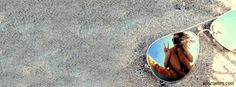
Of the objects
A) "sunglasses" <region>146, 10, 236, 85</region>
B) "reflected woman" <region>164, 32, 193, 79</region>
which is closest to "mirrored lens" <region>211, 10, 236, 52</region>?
"sunglasses" <region>146, 10, 236, 85</region>

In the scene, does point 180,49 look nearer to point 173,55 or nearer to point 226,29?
point 173,55

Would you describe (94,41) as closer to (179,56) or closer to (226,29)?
(179,56)

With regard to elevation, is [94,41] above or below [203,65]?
above

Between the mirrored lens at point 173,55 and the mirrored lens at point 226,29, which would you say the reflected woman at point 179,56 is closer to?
the mirrored lens at point 173,55

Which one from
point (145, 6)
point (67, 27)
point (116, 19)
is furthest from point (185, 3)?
point (67, 27)

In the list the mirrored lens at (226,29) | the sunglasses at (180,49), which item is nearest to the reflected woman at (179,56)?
the sunglasses at (180,49)

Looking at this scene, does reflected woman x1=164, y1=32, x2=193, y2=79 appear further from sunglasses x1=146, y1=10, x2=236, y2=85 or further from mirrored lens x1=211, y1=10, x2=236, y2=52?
mirrored lens x1=211, y1=10, x2=236, y2=52

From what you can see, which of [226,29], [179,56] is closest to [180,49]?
[179,56]
